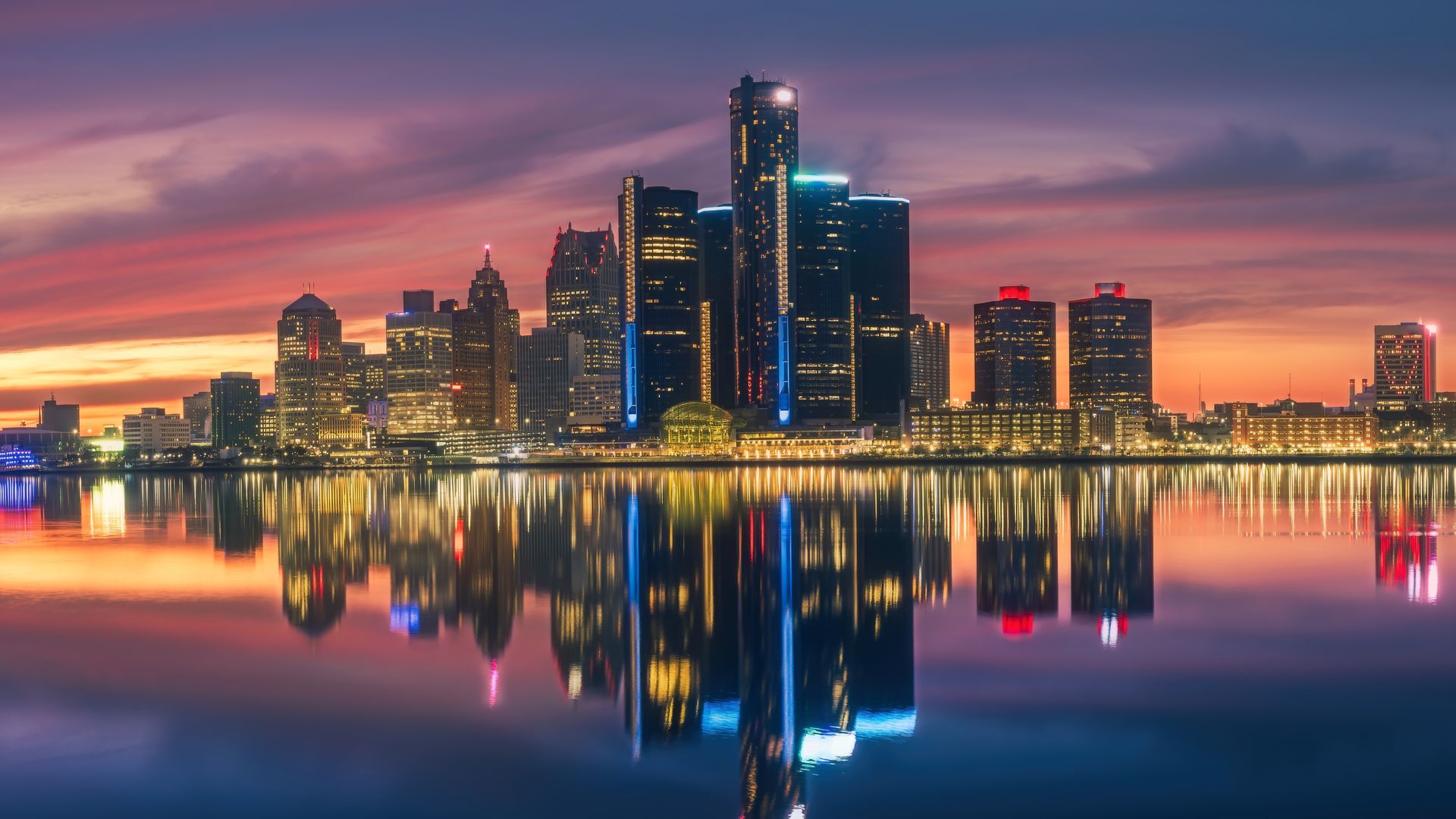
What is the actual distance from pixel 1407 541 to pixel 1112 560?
16874 mm

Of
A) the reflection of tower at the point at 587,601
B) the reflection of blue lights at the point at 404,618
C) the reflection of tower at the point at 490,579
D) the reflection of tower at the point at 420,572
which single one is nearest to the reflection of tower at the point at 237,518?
the reflection of tower at the point at 420,572

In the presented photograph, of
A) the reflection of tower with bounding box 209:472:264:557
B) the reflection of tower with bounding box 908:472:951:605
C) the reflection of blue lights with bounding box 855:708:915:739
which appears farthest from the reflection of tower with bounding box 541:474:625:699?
the reflection of tower with bounding box 209:472:264:557

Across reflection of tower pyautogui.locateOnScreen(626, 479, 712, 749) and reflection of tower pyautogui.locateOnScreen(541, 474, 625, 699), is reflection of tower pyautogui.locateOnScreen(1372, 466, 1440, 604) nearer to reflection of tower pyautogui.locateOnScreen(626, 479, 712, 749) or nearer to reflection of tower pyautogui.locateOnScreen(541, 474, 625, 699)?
reflection of tower pyautogui.locateOnScreen(626, 479, 712, 749)

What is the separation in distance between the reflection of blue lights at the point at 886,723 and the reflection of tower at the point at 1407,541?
21044 mm

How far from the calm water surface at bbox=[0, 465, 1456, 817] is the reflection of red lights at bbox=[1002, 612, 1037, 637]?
152 mm

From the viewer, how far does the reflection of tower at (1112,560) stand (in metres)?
34.9

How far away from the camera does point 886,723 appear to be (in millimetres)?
22391

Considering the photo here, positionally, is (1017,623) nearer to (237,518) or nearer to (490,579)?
(490,579)

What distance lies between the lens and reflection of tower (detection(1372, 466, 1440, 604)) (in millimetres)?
40562

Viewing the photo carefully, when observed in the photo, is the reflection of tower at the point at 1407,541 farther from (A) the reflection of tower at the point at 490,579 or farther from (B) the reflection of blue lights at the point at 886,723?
(A) the reflection of tower at the point at 490,579

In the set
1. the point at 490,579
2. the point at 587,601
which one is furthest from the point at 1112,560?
the point at 490,579

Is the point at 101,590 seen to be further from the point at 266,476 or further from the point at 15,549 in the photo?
the point at 266,476

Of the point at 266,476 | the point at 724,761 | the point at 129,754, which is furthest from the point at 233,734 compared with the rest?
the point at 266,476

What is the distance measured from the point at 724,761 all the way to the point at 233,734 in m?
8.93
